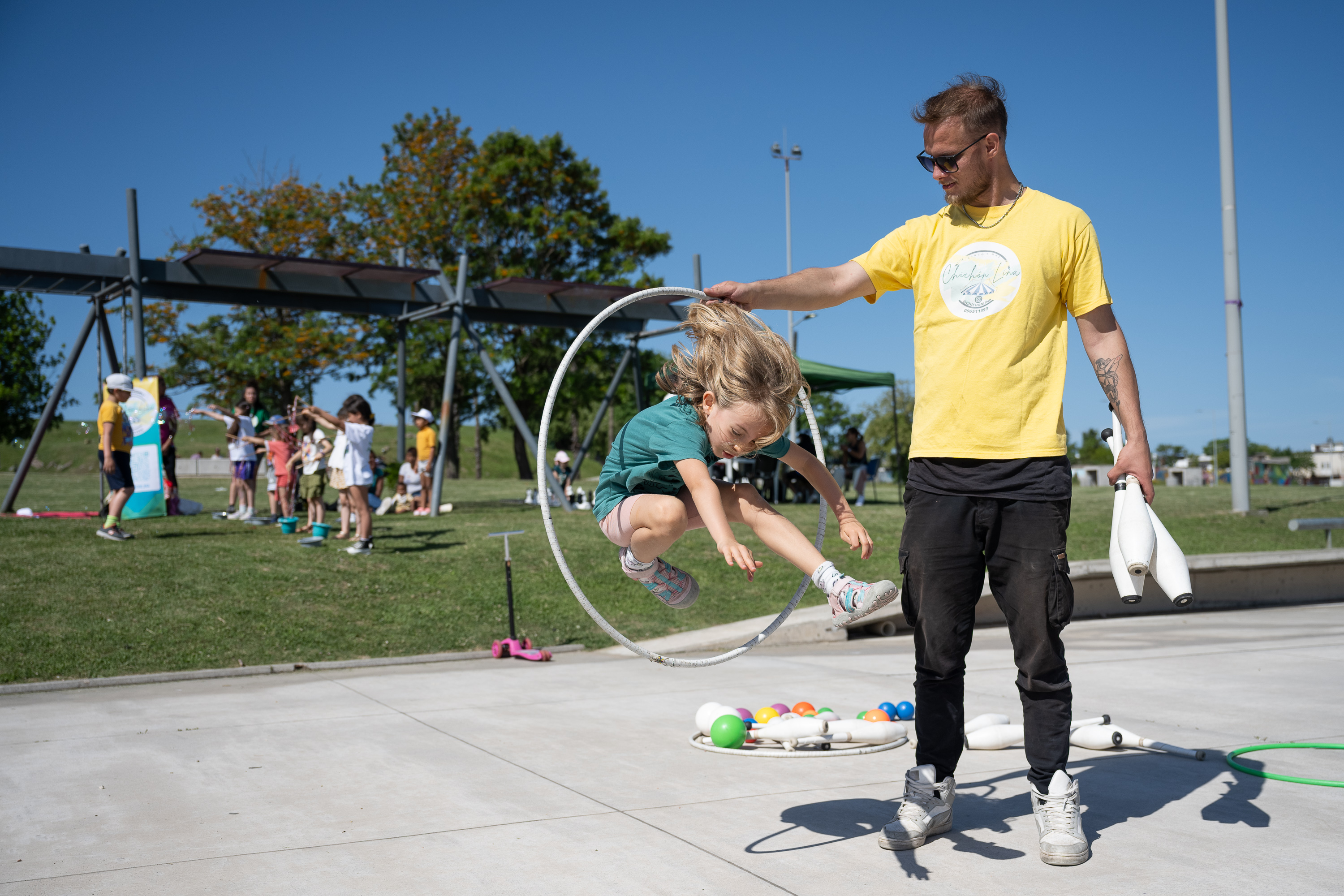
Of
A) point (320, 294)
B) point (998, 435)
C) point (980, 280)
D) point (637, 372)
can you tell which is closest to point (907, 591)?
point (998, 435)

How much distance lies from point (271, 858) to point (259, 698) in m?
3.70

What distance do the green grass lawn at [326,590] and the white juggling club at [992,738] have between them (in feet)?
16.2

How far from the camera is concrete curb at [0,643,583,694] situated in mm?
7695

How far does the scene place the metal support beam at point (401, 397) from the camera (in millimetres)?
18375

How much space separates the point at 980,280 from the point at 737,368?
989mm

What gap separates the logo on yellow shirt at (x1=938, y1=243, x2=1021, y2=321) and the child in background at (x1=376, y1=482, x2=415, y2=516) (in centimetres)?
1467

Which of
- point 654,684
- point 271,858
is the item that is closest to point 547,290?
point 654,684

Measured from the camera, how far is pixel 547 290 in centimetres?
1727

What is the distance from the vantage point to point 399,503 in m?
18.4

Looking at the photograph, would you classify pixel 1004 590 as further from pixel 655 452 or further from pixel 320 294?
pixel 320 294

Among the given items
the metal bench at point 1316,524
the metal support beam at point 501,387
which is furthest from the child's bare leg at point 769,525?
the metal bench at point 1316,524

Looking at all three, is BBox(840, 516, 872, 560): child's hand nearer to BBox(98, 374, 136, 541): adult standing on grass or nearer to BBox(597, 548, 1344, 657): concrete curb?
BBox(597, 548, 1344, 657): concrete curb

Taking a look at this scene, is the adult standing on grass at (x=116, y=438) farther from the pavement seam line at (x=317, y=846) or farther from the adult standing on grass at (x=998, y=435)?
the adult standing on grass at (x=998, y=435)

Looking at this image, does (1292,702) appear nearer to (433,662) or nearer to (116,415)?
(433,662)
